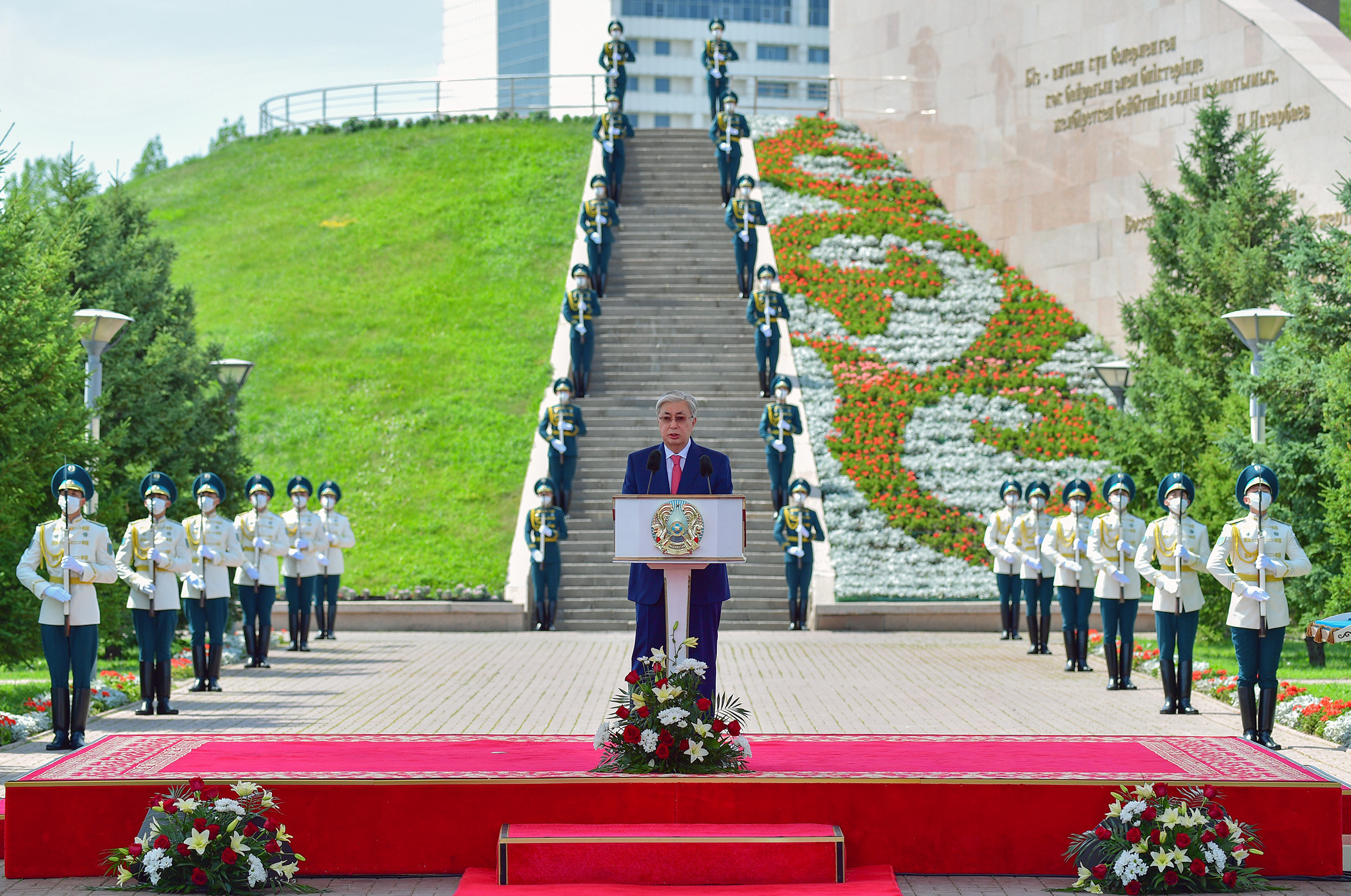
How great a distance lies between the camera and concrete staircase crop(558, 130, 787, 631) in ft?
67.0

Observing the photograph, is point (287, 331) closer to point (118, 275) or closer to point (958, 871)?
point (118, 275)

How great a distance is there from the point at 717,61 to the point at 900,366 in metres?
9.61

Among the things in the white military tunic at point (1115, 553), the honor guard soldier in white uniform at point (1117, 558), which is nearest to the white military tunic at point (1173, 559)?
the honor guard soldier in white uniform at point (1117, 558)

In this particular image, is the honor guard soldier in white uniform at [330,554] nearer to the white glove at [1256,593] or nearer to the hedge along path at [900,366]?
the hedge along path at [900,366]

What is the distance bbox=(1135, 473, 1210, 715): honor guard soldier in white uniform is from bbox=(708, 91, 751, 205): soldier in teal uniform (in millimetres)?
19636

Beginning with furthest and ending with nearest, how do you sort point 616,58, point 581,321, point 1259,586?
point 616,58 → point 581,321 → point 1259,586

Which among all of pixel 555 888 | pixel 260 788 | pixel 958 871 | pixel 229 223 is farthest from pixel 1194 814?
pixel 229 223

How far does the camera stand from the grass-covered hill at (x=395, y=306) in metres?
23.2

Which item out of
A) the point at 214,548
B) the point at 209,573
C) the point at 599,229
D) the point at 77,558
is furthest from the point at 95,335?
the point at 599,229

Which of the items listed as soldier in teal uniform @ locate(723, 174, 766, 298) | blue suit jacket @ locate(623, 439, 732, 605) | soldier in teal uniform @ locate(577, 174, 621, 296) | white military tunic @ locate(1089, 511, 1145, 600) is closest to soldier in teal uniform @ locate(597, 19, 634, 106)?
soldier in teal uniform @ locate(577, 174, 621, 296)

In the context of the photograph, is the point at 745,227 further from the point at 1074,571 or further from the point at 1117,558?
Result: the point at 1117,558

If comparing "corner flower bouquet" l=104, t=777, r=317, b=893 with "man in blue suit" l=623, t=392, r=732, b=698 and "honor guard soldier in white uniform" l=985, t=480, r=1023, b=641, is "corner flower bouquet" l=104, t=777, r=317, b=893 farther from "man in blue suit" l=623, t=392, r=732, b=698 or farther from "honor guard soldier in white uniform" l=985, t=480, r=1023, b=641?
"honor guard soldier in white uniform" l=985, t=480, r=1023, b=641

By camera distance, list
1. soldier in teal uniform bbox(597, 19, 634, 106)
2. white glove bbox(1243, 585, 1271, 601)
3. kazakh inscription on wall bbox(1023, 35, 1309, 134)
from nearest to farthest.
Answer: white glove bbox(1243, 585, 1271, 601) → kazakh inscription on wall bbox(1023, 35, 1309, 134) → soldier in teal uniform bbox(597, 19, 634, 106)

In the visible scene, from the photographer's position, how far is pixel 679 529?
7062mm
